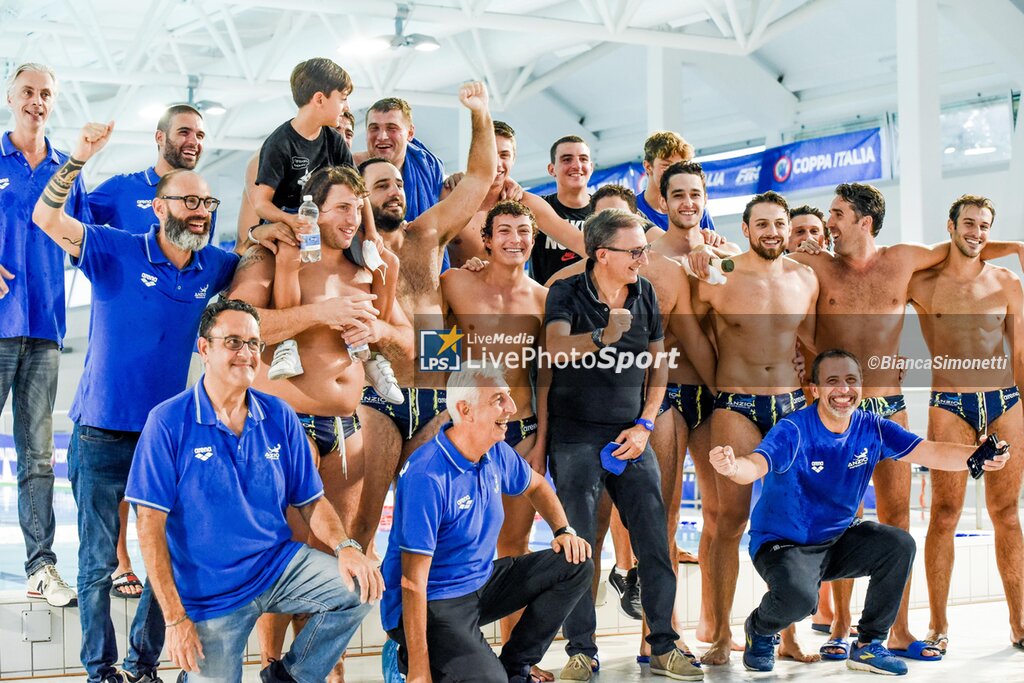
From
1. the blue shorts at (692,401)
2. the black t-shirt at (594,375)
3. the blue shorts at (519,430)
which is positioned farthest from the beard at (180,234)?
the blue shorts at (692,401)

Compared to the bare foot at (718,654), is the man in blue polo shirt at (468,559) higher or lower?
higher

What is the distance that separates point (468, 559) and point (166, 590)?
3.86 feet

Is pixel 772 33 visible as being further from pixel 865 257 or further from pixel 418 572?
pixel 418 572

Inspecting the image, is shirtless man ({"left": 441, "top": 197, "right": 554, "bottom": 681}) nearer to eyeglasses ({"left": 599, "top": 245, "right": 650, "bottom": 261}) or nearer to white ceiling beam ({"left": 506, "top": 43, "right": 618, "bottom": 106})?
eyeglasses ({"left": 599, "top": 245, "right": 650, "bottom": 261})

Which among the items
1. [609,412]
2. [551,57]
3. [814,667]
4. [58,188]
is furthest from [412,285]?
[551,57]

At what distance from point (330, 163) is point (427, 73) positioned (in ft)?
45.6

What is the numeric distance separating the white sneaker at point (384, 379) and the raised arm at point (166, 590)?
107 cm

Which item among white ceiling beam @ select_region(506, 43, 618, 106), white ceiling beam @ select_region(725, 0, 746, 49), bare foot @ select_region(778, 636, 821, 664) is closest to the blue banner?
white ceiling beam @ select_region(725, 0, 746, 49)

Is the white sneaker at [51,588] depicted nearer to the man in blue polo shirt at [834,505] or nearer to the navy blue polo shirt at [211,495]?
the navy blue polo shirt at [211,495]

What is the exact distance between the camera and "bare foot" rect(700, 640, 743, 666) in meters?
5.32

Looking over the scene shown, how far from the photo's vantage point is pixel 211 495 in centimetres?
376

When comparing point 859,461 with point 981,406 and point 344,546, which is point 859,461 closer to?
point 981,406

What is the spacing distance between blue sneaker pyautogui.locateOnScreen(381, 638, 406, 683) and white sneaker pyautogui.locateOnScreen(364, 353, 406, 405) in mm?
965

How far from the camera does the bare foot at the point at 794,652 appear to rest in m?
5.44
